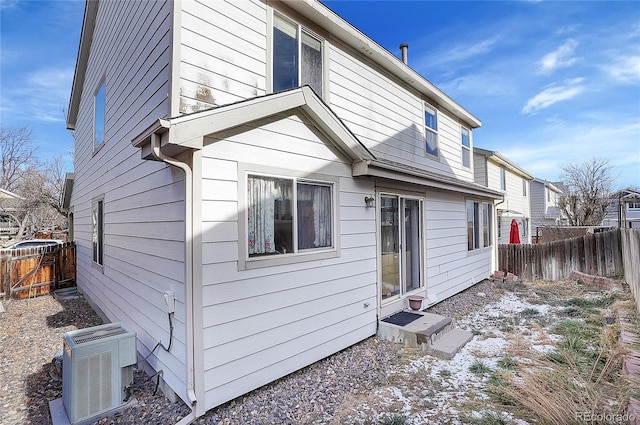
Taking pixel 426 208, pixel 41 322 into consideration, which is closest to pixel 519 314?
pixel 426 208

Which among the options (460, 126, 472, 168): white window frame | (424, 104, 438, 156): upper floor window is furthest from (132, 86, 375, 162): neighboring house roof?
(460, 126, 472, 168): white window frame

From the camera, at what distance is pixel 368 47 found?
235 inches

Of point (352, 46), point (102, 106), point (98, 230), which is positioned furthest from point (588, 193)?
point (98, 230)

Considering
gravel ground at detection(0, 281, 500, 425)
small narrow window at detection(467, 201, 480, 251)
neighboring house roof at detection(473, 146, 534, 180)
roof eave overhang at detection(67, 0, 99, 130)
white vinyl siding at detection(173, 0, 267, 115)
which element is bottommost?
gravel ground at detection(0, 281, 500, 425)

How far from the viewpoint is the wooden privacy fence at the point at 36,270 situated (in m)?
8.48

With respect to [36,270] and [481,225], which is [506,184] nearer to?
[481,225]

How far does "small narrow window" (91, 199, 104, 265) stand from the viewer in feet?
22.2

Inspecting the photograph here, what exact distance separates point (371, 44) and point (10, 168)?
30.7 meters

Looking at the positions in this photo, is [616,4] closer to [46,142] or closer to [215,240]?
[215,240]

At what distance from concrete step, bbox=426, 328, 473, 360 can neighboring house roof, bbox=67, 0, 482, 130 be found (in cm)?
543

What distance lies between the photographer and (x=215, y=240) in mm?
3307

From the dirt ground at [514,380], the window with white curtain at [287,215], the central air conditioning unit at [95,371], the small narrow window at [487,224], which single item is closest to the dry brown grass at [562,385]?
Result: the dirt ground at [514,380]

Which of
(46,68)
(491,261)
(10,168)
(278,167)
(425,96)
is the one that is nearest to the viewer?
(278,167)

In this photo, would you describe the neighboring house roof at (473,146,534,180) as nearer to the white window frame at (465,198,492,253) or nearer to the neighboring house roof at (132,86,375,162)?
Answer: the white window frame at (465,198,492,253)
